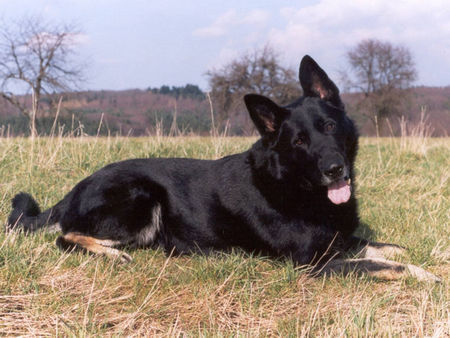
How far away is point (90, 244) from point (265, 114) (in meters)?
1.85

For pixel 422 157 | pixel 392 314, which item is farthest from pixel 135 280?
pixel 422 157

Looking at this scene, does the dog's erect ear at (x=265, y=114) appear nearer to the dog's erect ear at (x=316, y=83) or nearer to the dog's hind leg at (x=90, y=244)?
the dog's erect ear at (x=316, y=83)

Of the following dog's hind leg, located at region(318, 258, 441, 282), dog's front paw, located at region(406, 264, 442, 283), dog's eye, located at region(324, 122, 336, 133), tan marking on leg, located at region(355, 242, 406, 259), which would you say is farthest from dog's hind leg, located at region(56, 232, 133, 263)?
dog's front paw, located at region(406, 264, 442, 283)

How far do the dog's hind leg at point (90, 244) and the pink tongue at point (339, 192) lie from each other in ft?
5.55

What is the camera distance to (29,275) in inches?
116

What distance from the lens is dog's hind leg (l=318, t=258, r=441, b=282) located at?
310cm

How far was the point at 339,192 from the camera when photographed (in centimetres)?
348

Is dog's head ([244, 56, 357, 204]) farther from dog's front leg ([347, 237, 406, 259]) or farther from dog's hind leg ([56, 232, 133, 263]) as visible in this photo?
dog's hind leg ([56, 232, 133, 263])

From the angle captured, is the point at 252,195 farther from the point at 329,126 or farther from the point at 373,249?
the point at 373,249

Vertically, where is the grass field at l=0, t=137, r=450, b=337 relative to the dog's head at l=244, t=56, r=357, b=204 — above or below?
below

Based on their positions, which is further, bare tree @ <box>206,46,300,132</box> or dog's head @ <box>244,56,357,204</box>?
bare tree @ <box>206,46,300,132</box>

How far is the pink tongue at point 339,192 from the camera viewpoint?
3.48 meters

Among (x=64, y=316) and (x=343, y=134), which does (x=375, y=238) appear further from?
(x=64, y=316)

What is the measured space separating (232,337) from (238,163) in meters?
1.81
